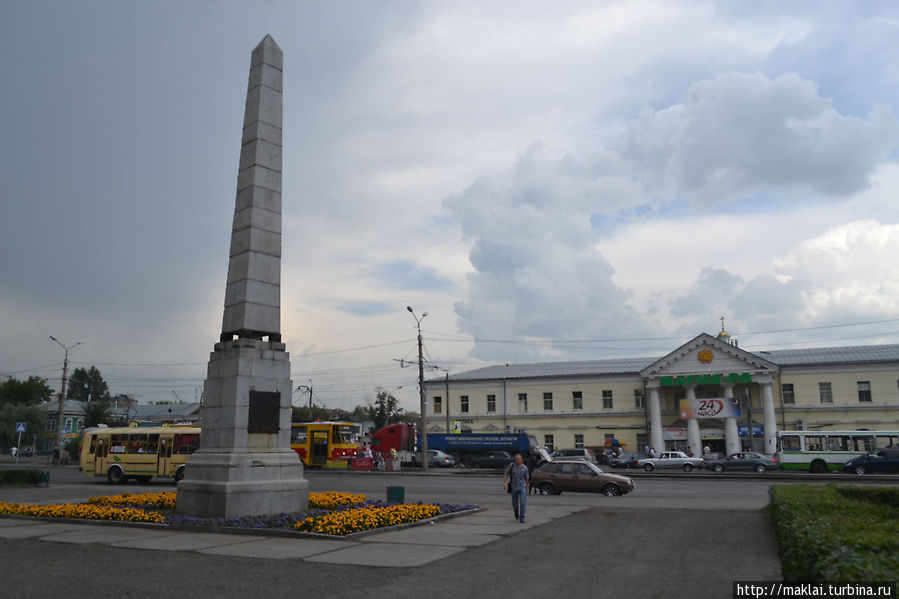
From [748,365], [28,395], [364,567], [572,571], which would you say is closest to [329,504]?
[364,567]

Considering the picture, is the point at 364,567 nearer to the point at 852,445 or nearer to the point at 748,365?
the point at 852,445

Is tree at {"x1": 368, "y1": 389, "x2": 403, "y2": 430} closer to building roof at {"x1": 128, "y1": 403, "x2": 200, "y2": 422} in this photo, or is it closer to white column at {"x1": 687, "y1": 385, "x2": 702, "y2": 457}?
building roof at {"x1": 128, "y1": 403, "x2": 200, "y2": 422}

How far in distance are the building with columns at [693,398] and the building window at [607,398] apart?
96 millimetres

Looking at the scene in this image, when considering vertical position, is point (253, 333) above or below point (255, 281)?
below

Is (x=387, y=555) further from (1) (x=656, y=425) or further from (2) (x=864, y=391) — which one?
(2) (x=864, y=391)

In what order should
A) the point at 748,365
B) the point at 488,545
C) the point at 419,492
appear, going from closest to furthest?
the point at 488,545, the point at 419,492, the point at 748,365

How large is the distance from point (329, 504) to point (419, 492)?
1024 centimetres

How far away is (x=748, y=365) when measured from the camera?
5597 cm

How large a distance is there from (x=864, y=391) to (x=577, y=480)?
41.8 m

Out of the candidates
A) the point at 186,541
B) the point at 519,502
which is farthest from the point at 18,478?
the point at 519,502

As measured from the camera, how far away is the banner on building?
55531 millimetres

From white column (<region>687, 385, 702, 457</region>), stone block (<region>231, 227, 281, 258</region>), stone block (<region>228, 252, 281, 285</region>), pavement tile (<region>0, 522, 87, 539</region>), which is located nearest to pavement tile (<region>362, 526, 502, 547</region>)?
pavement tile (<region>0, 522, 87, 539</region>)

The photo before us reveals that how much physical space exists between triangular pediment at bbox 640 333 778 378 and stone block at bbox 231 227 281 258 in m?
48.2

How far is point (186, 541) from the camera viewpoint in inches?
476
